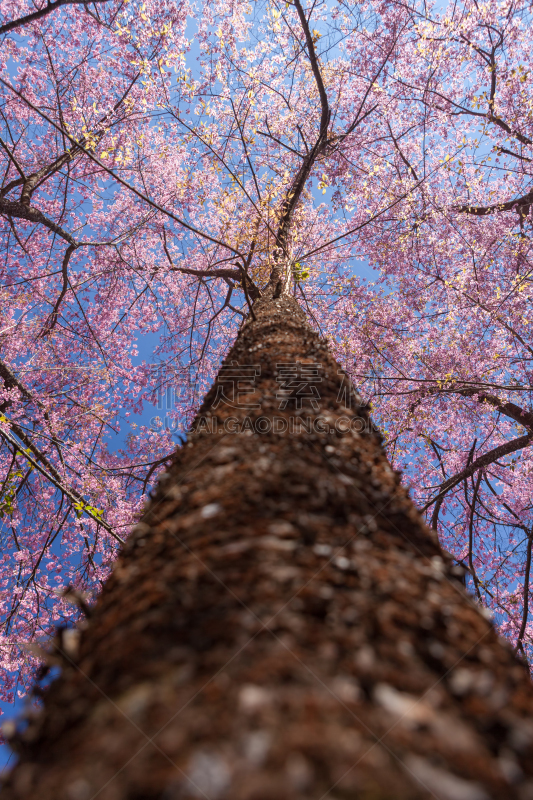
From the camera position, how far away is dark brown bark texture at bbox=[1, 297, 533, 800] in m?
0.61

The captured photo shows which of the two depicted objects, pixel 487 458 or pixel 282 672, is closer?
pixel 282 672

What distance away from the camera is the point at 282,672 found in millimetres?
729

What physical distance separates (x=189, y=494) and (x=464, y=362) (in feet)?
31.5

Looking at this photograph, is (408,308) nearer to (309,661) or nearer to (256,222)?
(256,222)

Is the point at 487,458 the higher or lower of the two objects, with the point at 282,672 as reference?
higher

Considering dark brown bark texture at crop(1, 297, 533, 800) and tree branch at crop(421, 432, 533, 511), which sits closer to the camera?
dark brown bark texture at crop(1, 297, 533, 800)

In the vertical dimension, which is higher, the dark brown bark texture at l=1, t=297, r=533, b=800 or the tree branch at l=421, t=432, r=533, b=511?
the tree branch at l=421, t=432, r=533, b=511

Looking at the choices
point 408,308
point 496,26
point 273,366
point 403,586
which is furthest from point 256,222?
point 496,26

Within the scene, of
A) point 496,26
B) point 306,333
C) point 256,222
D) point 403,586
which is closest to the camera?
point 403,586

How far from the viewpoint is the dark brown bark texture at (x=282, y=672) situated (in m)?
0.61

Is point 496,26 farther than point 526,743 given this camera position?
Yes

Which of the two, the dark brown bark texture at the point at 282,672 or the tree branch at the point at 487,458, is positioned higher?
the tree branch at the point at 487,458

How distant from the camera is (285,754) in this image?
1.98 feet

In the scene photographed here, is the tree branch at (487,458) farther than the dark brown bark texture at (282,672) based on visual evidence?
Yes
